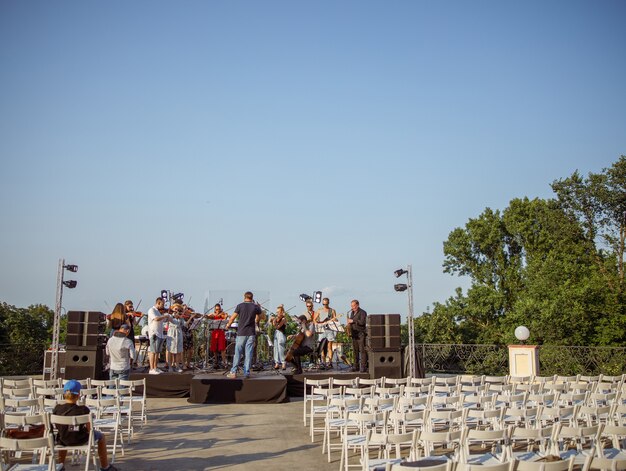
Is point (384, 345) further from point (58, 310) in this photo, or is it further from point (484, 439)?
point (484, 439)

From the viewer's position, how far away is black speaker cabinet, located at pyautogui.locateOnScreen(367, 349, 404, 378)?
44.4ft

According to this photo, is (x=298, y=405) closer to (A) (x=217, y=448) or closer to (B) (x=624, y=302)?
(A) (x=217, y=448)

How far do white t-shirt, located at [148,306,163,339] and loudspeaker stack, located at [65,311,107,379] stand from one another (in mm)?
1309

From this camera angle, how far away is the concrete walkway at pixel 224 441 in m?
7.22

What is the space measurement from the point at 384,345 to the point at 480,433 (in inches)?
323

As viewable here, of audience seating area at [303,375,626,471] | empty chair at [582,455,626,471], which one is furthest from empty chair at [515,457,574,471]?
empty chair at [582,455,626,471]

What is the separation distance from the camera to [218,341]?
571 inches

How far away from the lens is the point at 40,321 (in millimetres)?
27469

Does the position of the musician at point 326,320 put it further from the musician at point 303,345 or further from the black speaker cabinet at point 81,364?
the black speaker cabinet at point 81,364

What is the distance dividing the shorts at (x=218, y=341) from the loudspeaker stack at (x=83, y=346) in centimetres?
263

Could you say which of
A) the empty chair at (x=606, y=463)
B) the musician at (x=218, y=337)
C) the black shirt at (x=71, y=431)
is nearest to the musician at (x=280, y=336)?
the musician at (x=218, y=337)

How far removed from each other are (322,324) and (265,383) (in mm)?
2742

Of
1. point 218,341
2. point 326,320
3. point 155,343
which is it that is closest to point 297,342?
point 326,320

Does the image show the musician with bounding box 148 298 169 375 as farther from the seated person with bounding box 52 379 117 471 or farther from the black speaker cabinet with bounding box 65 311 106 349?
the seated person with bounding box 52 379 117 471
